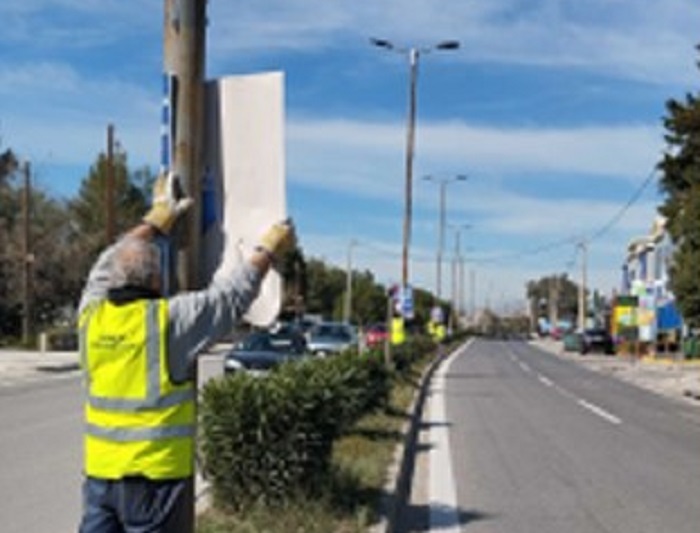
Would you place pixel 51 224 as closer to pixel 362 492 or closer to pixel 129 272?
pixel 362 492

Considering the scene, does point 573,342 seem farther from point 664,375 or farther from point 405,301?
point 405,301

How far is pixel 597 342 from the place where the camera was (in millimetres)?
76375

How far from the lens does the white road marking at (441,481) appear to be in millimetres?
10062

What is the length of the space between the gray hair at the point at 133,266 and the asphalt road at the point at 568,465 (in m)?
5.83

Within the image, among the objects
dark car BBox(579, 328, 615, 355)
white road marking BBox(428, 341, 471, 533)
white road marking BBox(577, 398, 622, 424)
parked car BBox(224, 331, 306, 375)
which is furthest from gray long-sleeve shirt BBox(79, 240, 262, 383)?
dark car BBox(579, 328, 615, 355)

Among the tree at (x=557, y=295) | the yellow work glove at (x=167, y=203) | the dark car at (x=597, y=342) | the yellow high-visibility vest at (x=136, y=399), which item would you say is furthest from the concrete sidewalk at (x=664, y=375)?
the tree at (x=557, y=295)

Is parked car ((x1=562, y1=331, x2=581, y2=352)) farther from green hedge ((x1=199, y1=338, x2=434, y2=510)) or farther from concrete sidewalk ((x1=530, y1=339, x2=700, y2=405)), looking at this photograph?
green hedge ((x1=199, y1=338, x2=434, y2=510))

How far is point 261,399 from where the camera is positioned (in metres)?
8.73

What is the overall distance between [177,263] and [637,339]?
60.9 meters

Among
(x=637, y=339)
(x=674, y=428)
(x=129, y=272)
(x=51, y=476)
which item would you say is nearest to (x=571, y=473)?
(x=51, y=476)

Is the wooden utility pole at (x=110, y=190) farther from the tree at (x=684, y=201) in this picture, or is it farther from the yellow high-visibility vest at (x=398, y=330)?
the tree at (x=684, y=201)

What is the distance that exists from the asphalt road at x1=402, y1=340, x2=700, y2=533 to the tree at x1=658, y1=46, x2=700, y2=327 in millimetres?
3231

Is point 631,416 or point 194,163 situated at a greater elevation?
point 194,163

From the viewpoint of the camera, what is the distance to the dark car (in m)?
75.8
